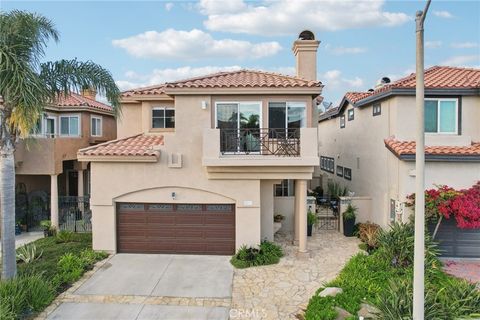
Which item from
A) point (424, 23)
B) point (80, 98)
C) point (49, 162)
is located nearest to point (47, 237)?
point (49, 162)

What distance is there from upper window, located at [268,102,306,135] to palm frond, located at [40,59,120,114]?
19.8ft

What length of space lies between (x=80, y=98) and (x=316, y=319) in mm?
19525

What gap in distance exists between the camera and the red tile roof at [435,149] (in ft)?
45.9

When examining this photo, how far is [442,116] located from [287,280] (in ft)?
32.6

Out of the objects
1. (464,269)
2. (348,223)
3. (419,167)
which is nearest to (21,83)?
(419,167)

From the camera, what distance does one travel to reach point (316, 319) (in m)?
8.75

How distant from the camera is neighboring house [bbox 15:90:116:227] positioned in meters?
17.5

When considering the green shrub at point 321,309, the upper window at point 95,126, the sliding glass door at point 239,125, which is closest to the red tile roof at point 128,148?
the sliding glass door at point 239,125

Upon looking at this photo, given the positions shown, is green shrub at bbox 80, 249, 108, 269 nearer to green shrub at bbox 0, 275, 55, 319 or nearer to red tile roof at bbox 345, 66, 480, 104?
green shrub at bbox 0, 275, 55, 319

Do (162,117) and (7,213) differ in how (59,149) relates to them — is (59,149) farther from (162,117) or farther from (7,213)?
(7,213)

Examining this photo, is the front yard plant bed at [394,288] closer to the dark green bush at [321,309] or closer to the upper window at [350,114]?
the dark green bush at [321,309]

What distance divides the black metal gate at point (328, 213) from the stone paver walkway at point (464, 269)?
5821 mm

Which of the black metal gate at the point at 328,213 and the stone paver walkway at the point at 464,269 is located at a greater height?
the black metal gate at the point at 328,213

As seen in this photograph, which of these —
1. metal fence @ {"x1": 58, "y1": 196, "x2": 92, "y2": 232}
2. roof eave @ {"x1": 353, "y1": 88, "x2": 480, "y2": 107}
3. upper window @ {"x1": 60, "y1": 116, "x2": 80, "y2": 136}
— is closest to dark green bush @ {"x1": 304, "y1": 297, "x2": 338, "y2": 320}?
roof eave @ {"x1": 353, "y1": 88, "x2": 480, "y2": 107}
